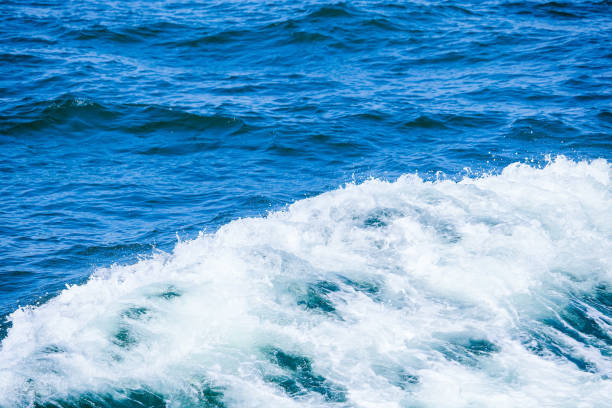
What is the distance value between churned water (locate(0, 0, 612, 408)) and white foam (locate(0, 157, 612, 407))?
0.9 inches

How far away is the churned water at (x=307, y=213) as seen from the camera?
5.47 m

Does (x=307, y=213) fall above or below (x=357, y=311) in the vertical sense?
above

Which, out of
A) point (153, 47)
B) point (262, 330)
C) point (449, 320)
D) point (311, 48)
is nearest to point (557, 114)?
point (311, 48)

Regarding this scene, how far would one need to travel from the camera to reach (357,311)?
6254 mm

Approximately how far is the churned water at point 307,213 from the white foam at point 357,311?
24 mm

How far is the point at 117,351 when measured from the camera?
560 cm

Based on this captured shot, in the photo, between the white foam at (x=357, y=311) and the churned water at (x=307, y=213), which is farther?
the churned water at (x=307, y=213)

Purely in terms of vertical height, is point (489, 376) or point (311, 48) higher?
point (311, 48)

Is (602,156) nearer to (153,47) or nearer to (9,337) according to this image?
(9,337)

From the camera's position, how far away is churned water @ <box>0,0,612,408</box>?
5.47 m

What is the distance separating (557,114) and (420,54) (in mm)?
4020

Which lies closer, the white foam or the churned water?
the white foam

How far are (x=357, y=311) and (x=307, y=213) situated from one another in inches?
86.6

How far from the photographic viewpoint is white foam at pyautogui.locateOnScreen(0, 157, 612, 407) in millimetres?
5281
